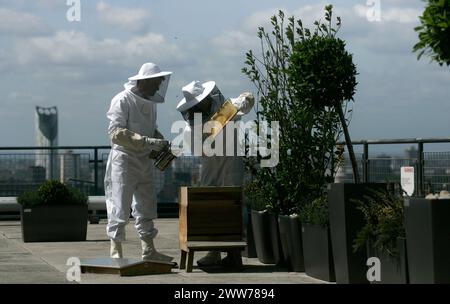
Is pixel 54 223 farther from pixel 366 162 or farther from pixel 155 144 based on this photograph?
pixel 155 144

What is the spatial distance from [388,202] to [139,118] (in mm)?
3272

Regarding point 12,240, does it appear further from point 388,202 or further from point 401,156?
point 388,202

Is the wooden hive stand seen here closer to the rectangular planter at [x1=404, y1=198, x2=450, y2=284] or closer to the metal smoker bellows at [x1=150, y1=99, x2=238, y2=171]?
the metal smoker bellows at [x1=150, y1=99, x2=238, y2=171]

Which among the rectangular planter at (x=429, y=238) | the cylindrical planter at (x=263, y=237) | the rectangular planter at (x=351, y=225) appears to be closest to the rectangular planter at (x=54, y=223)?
the cylindrical planter at (x=263, y=237)

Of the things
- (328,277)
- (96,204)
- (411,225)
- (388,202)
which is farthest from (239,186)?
(96,204)

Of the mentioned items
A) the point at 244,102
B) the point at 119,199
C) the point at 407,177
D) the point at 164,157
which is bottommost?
the point at 119,199

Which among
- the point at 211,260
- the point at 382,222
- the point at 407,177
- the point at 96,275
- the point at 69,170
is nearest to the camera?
the point at 382,222

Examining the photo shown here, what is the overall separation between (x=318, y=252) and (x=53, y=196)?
6077 mm

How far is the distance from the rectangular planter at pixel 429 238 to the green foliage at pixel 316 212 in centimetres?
170

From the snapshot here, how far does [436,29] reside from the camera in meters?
7.57

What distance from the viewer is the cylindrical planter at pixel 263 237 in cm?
1233

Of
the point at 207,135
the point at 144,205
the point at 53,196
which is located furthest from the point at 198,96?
the point at 53,196
